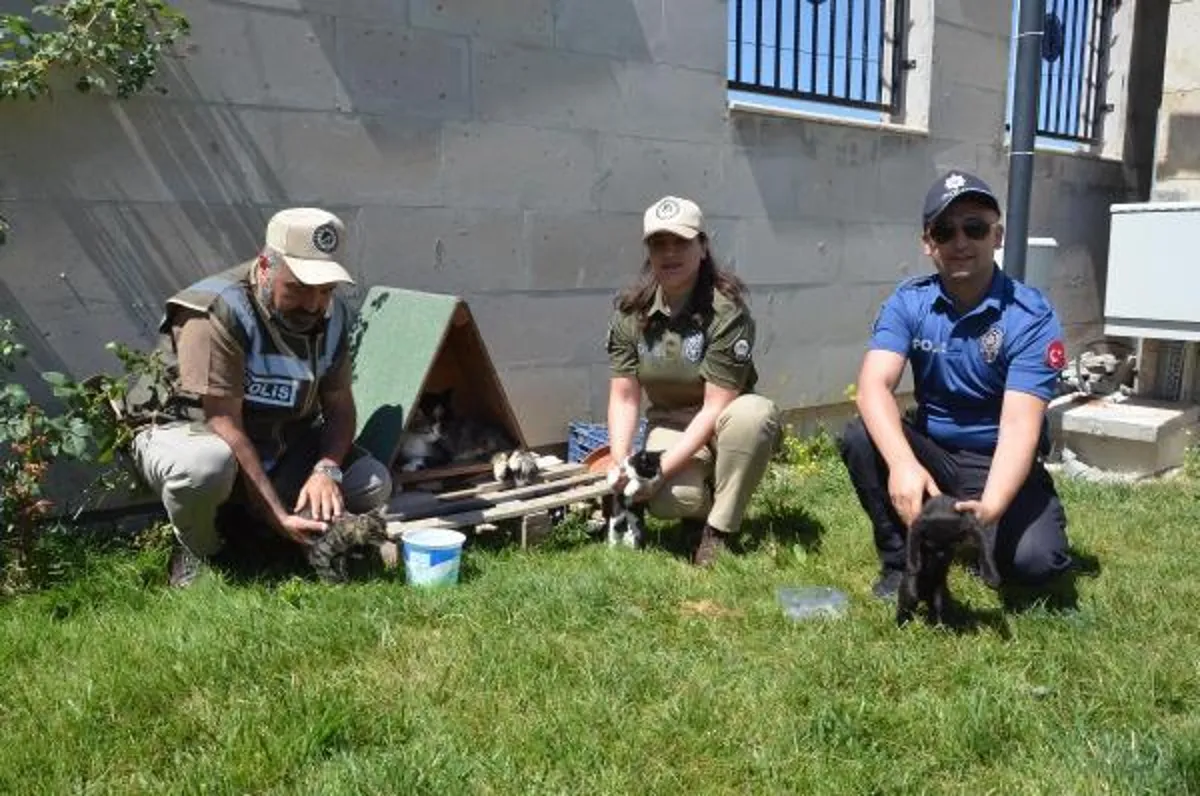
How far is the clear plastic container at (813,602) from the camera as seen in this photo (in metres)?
3.13

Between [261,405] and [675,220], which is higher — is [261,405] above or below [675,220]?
below

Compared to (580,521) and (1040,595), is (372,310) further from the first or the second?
(1040,595)

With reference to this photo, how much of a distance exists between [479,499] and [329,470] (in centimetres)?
74

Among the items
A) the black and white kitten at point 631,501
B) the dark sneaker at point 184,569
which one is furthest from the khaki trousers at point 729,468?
the dark sneaker at point 184,569

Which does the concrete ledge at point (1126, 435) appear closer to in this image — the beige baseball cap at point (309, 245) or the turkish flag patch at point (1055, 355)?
the turkish flag patch at point (1055, 355)

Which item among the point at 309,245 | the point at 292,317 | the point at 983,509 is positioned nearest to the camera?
the point at 983,509

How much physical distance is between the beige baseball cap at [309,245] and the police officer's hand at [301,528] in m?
0.76

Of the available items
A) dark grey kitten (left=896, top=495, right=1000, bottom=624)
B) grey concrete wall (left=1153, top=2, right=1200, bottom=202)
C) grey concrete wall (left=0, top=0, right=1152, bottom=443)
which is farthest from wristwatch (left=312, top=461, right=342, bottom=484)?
grey concrete wall (left=1153, top=2, right=1200, bottom=202)

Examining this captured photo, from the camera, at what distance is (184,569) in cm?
330

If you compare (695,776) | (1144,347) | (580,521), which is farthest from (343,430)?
(1144,347)

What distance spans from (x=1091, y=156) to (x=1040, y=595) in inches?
233

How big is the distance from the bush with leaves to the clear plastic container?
2.21 meters

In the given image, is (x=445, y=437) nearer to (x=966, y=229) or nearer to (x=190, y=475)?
(x=190, y=475)

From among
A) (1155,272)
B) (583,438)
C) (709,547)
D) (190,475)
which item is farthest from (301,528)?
(1155,272)
